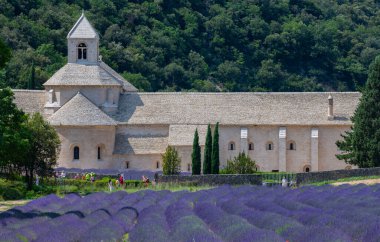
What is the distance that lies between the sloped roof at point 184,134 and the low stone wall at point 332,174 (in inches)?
530

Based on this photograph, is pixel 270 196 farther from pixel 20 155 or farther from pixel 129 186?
pixel 129 186

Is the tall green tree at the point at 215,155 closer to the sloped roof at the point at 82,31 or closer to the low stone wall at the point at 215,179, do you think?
the low stone wall at the point at 215,179

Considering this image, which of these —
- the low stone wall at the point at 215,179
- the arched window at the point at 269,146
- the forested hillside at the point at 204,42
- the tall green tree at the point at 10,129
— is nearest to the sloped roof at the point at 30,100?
the arched window at the point at 269,146

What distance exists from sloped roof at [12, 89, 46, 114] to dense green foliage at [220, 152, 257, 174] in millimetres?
15766

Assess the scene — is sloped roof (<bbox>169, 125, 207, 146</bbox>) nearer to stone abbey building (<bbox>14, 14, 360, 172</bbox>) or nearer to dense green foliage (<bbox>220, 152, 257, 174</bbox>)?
stone abbey building (<bbox>14, 14, 360, 172</bbox>)

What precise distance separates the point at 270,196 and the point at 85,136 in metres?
35.1

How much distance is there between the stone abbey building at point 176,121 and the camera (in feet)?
Answer: 251

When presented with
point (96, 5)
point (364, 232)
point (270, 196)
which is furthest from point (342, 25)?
point (364, 232)

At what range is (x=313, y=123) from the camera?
258ft

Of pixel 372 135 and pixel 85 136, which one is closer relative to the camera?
pixel 372 135

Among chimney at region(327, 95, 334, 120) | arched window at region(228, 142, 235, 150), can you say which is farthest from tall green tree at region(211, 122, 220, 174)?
chimney at region(327, 95, 334, 120)

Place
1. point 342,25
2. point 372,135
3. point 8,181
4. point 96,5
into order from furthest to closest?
point 342,25, point 96,5, point 372,135, point 8,181

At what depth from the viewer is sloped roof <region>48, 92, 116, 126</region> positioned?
2987 inches

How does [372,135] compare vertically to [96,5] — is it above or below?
below
